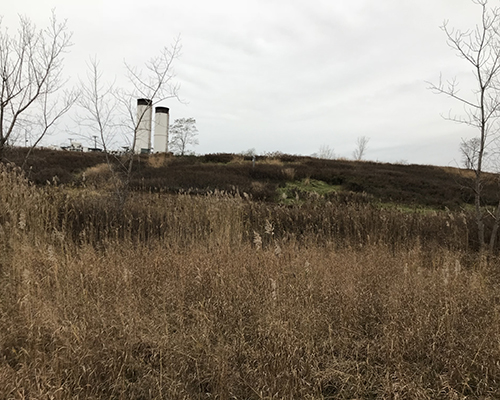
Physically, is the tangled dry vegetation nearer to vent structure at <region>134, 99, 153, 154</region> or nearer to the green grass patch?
vent structure at <region>134, 99, 153, 154</region>

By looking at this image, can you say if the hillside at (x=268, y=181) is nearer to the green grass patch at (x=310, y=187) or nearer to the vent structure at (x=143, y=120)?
the green grass patch at (x=310, y=187)

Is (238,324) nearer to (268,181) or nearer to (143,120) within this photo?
(143,120)

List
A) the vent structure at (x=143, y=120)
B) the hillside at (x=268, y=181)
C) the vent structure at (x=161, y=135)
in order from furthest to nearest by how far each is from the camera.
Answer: the vent structure at (x=161, y=135) → the hillside at (x=268, y=181) → the vent structure at (x=143, y=120)

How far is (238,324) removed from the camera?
9.03 ft

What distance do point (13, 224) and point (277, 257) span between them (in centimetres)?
362

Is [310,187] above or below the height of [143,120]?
below

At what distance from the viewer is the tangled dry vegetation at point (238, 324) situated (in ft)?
6.95

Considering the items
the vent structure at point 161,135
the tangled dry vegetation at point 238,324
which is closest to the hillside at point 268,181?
the tangled dry vegetation at point 238,324

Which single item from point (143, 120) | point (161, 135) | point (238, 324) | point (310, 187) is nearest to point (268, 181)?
point (310, 187)

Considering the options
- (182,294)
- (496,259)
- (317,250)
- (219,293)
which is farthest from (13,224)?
(496,259)

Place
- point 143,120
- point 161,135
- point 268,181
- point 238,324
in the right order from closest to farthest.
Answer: point 238,324
point 143,120
point 268,181
point 161,135

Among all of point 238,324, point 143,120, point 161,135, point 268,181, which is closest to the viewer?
point 238,324

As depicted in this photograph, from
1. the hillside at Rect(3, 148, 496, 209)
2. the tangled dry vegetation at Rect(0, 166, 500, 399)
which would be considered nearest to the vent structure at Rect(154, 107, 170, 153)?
the hillside at Rect(3, 148, 496, 209)

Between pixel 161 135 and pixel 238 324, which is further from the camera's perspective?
pixel 161 135
